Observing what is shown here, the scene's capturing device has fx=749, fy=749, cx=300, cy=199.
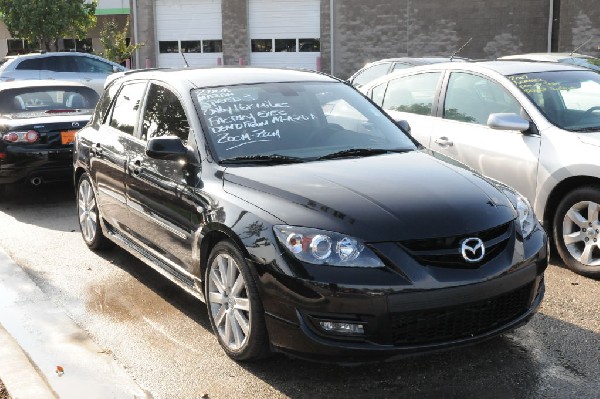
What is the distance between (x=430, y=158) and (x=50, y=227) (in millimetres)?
4663

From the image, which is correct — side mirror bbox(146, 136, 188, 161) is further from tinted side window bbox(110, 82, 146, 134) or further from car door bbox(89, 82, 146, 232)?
tinted side window bbox(110, 82, 146, 134)

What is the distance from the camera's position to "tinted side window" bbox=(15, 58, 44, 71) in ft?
58.0

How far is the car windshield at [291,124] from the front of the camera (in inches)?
185

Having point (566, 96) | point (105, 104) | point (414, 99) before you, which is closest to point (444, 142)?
point (414, 99)

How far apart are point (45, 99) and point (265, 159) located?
6.36 metres

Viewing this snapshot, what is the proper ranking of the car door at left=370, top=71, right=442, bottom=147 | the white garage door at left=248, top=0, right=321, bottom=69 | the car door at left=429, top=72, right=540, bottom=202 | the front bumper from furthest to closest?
the white garage door at left=248, top=0, right=321, bottom=69 < the car door at left=370, top=71, right=442, bottom=147 < the car door at left=429, top=72, right=540, bottom=202 < the front bumper

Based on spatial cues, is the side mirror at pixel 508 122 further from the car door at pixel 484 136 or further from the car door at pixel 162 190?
the car door at pixel 162 190

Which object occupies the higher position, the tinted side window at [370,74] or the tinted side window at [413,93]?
the tinted side window at [413,93]

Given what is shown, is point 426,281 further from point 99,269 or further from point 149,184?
point 99,269

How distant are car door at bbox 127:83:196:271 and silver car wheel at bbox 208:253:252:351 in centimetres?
33

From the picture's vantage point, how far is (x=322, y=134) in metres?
4.97

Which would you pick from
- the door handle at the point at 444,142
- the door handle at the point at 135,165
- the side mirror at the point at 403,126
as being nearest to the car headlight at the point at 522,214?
the side mirror at the point at 403,126

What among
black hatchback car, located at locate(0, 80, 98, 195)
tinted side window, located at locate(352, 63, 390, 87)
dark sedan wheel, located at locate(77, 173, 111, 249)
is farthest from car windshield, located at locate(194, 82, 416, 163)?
tinted side window, located at locate(352, 63, 390, 87)

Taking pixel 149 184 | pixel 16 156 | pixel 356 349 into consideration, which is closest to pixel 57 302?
pixel 149 184
